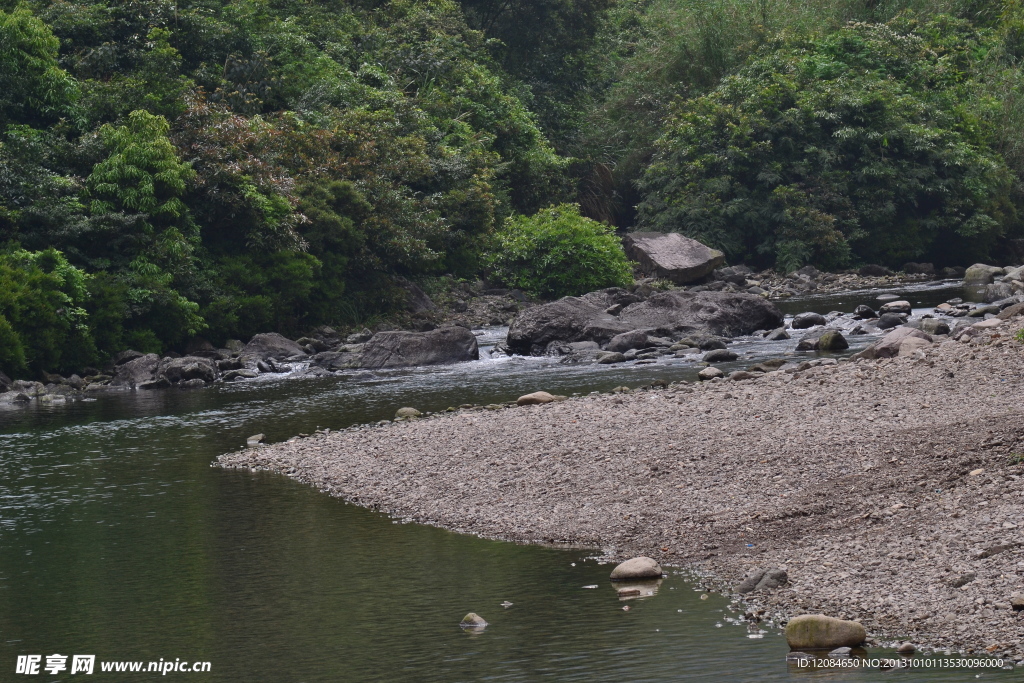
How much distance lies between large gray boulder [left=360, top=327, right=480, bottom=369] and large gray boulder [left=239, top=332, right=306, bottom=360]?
2.61 meters

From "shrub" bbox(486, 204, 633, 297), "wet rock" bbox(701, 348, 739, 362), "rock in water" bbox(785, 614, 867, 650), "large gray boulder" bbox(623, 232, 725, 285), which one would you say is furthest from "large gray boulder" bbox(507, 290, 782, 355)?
"rock in water" bbox(785, 614, 867, 650)

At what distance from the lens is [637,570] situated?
982cm

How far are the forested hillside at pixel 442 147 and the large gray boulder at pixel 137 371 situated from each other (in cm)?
103

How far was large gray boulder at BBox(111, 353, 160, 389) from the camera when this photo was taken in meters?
27.6

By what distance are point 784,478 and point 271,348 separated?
2057cm

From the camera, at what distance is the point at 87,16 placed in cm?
3566

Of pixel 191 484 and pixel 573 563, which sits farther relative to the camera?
pixel 191 484

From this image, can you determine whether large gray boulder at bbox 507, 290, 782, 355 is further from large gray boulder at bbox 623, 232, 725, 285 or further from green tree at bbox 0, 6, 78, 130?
green tree at bbox 0, 6, 78, 130

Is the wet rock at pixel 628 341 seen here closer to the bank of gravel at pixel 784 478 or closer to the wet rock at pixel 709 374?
the wet rock at pixel 709 374

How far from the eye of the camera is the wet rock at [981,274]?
37938mm

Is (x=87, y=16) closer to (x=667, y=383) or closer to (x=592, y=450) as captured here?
(x=667, y=383)

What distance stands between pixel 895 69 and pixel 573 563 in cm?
4161

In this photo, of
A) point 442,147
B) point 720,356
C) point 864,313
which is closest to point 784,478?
point 720,356

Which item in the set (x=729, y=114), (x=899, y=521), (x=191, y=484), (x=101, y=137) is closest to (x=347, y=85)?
(x=101, y=137)
